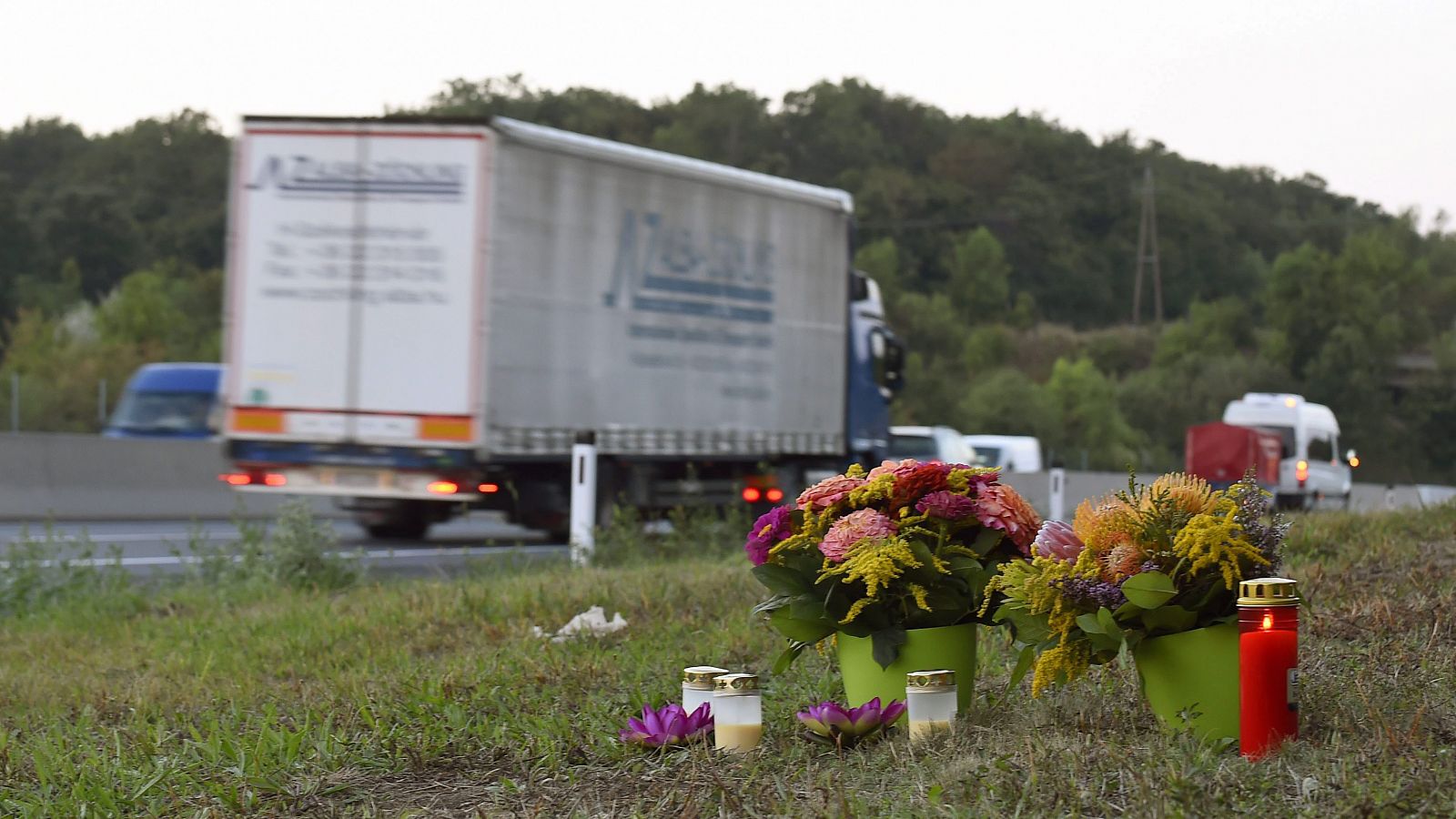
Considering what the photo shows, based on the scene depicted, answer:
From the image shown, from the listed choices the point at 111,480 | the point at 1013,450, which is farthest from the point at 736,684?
the point at 1013,450

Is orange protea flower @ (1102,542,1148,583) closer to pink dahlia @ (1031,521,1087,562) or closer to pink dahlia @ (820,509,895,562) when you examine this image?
pink dahlia @ (1031,521,1087,562)

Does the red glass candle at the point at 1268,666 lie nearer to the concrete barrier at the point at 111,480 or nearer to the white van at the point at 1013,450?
the concrete barrier at the point at 111,480

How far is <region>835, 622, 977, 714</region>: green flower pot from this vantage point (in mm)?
4727

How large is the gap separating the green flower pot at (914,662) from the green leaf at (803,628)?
90 mm

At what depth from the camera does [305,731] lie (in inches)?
196

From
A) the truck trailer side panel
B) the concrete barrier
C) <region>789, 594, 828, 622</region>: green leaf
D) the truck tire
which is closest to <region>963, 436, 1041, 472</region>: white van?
the truck trailer side panel

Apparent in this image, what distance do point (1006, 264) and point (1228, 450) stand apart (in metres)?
70.9

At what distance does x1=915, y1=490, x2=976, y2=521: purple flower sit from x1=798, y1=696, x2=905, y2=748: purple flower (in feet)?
1.93

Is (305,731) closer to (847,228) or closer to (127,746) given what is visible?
(127,746)

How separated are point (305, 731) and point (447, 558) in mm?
9620

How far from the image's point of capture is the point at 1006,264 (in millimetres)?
102188

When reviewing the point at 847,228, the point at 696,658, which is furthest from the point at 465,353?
the point at 696,658

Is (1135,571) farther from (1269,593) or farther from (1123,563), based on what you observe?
(1269,593)

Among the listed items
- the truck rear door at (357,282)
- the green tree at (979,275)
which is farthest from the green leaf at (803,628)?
the green tree at (979,275)
